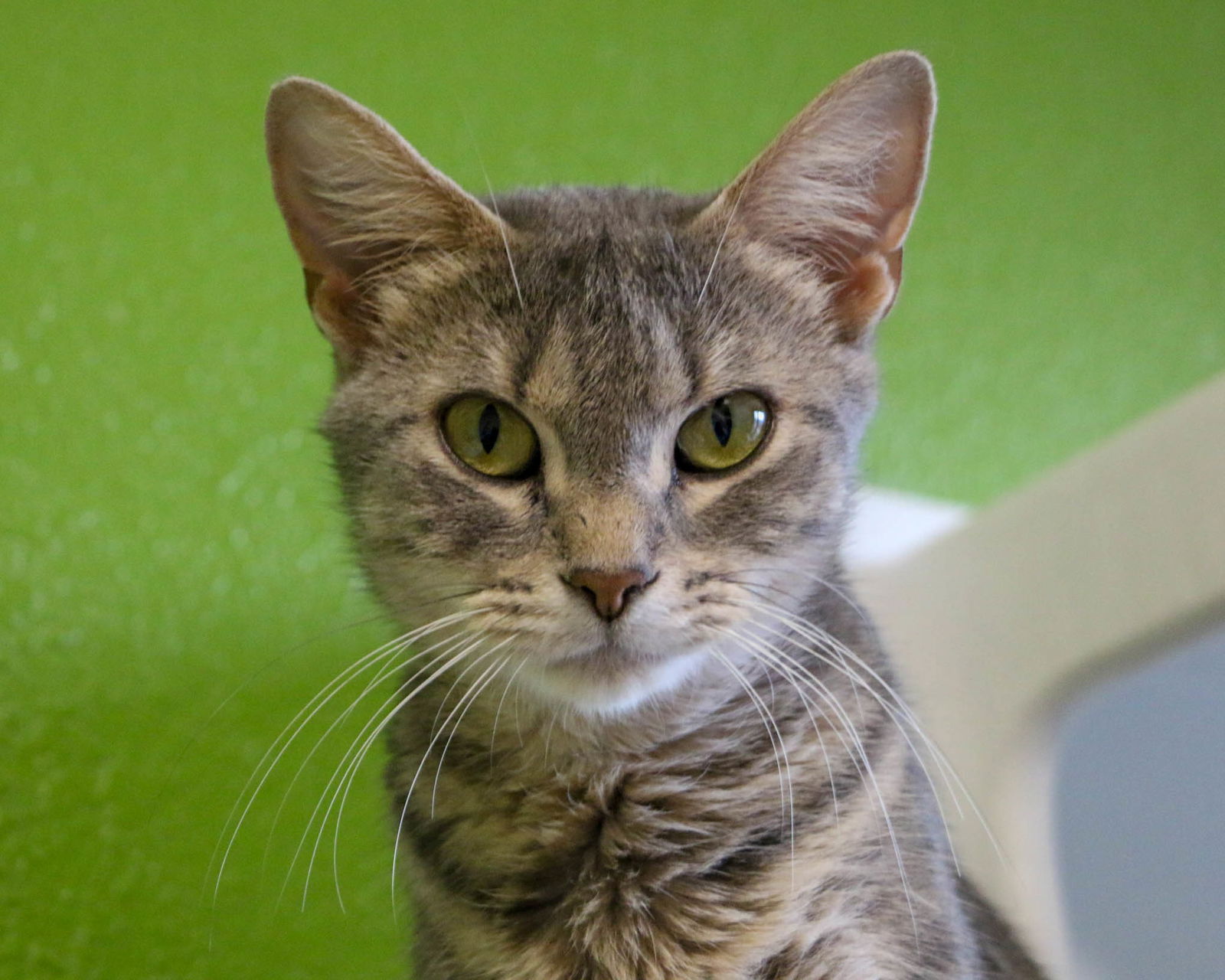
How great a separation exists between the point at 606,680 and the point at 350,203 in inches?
17.3

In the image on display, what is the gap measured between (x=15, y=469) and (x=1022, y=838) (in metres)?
1.15

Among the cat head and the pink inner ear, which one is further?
the pink inner ear

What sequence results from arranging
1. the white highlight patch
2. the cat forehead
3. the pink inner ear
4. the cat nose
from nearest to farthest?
the cat nose
the cat forehead
the pink inner ear
the white highlight patch

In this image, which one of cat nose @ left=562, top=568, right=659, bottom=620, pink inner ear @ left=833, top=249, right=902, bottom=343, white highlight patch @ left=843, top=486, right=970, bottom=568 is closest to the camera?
cat nose @ left=562, top=568, right=659, bottom=620

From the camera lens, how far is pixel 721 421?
84 centimetres

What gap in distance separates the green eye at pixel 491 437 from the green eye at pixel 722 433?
0.38 ft

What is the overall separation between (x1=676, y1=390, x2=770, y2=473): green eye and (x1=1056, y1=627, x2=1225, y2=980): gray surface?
1.59 ft

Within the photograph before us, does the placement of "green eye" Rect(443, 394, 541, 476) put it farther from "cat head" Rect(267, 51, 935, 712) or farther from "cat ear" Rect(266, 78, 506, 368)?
"cat ear" Rect(266, 78, 506, 368)

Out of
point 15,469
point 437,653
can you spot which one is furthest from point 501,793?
point 15,469

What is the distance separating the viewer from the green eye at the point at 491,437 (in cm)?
82

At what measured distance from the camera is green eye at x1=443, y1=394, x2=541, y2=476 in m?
0.82

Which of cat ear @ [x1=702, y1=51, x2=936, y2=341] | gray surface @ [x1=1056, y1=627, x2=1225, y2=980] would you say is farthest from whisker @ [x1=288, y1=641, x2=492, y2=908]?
gray surface @ [x1=1056, y1=627, x2=1225, y2=980]

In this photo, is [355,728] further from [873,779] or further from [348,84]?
[348,84]

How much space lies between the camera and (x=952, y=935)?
0.80 m
